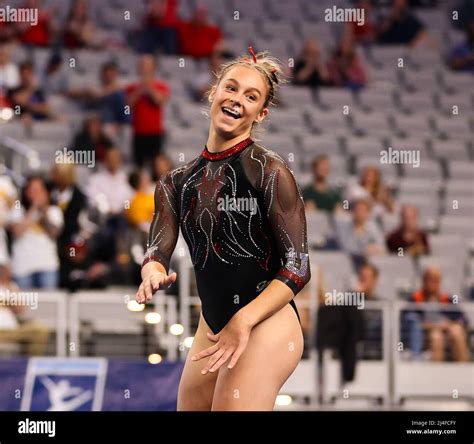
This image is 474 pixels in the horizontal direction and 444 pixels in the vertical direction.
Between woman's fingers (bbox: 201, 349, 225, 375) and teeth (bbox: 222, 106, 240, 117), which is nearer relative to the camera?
woman's fingers (bbox: 201, 349, 225, 375)

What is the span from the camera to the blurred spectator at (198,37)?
1141cm

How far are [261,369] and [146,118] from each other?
6.18 m

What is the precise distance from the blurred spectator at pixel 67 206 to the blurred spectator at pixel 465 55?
16.0 ft

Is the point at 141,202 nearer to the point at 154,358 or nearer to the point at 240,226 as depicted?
the point at 154,358

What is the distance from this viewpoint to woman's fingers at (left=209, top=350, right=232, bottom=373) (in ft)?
12.3

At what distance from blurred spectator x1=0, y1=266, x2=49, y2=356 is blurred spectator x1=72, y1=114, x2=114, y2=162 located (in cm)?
170

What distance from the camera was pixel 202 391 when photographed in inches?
159

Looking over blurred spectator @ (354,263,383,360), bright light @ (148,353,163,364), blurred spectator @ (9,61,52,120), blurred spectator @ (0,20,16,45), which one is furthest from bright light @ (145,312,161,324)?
blurred spectator @ (0,20,16,45)

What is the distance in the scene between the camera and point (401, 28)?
40.0 feet

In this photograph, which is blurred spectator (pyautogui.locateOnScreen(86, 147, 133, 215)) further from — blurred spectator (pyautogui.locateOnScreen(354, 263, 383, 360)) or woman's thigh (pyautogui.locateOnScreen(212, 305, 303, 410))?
woman's thigh (pyautogui.locateOnScreen(212, 305, 303, 410))

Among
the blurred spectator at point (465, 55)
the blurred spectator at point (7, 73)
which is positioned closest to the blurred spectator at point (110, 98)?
the blurred spectator at point (7, 73)

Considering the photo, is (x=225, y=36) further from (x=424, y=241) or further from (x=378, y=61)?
(x=424, y=241)

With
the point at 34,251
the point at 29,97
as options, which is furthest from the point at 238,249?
the point at 29,97
